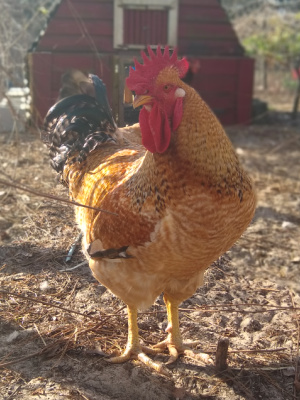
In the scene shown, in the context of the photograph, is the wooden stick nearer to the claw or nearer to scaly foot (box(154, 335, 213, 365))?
scaly foot (box(154, 335, 213, 365))

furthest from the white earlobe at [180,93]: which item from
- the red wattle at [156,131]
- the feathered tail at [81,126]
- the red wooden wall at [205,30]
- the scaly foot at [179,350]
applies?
the red wooden wall at [205,30]

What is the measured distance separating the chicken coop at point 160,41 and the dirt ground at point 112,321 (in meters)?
2.30

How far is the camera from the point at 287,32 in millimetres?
14438

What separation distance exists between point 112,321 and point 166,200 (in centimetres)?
134

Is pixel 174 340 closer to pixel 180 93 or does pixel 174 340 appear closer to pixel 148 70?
pixel 180 93

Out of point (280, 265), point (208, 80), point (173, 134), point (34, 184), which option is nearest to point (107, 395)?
point (173, 134)

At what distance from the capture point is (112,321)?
315cm

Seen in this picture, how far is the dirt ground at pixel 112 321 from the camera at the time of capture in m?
2.55

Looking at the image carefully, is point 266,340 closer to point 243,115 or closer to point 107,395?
point 107,395

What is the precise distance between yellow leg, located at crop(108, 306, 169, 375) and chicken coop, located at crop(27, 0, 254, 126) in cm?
354

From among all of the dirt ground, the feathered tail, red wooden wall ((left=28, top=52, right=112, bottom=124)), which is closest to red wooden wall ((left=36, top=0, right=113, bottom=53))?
red wooden wall ((left=28, top=52, right=112, bottom=124))

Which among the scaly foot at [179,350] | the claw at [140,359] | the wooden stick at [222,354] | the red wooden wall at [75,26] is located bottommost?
the scaly foot at [179,350]

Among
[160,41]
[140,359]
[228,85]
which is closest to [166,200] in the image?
[140,359]

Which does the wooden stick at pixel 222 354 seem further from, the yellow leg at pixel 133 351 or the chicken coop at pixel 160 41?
the chicken coop at pixel 160 41
